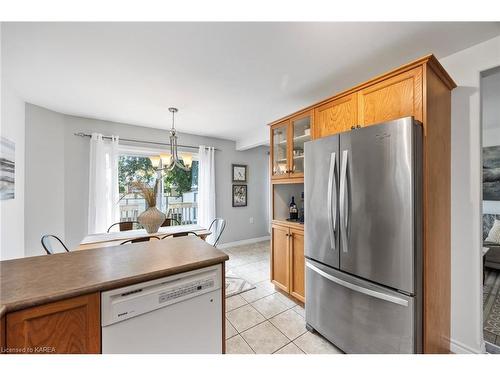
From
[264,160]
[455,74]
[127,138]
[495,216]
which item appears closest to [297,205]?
[455,74]

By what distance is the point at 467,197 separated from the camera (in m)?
1.55

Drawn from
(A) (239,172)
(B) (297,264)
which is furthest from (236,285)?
(A) (239,172)

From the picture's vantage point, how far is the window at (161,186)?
3.52m

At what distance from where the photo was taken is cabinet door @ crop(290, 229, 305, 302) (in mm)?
2199

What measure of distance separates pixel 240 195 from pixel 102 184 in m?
2.59

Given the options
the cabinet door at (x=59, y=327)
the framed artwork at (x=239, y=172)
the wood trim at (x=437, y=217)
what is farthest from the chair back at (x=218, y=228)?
the wood trim at (x=437, y=217)

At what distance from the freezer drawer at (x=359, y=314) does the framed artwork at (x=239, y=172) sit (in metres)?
3.06

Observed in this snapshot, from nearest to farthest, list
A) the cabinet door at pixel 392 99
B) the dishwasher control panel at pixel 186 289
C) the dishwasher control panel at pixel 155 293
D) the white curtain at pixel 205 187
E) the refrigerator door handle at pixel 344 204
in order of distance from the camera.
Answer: the dishwasher control panel at pixel 155 293 → the dishwasher control panel at pixel 186 289 → the cabinet door at pixel 392 99 → the refrigerator door handle at pixel 344 204 → the white curtain at pixel 205 187

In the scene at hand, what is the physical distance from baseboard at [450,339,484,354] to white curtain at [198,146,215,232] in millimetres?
3493

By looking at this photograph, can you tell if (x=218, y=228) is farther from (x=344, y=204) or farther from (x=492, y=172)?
(x=492, y=172)

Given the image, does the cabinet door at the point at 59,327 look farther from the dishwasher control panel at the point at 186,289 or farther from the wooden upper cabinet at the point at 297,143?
the wooden upper cabinet at the point at 297,143

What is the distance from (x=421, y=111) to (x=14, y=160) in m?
3.75

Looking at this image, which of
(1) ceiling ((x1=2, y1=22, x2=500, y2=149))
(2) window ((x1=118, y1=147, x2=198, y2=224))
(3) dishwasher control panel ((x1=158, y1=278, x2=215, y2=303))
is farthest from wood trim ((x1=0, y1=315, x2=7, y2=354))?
(2) window ((x1=118, y1=147, x2=198, y2=224))
